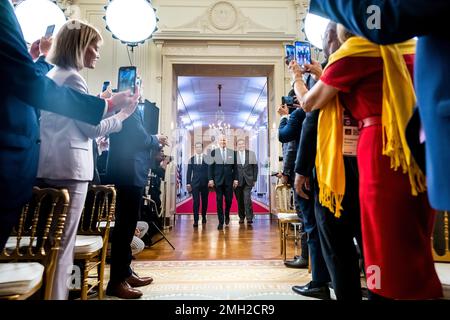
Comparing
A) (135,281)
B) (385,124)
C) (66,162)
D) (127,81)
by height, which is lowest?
(135,281)

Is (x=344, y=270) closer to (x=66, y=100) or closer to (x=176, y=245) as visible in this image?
(x=66, y=100)

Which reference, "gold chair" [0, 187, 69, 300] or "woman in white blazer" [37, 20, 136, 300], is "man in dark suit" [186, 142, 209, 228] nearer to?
"woman in white blazer" [37, 20, 136, 300]

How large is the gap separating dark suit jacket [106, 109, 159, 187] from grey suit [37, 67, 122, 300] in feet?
1.98

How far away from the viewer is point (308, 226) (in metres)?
2.02

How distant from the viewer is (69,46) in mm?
1338

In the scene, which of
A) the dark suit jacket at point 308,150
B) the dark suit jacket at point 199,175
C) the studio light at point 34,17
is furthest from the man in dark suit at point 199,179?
the dark suit jacket at point 308,150

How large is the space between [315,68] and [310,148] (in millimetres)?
394

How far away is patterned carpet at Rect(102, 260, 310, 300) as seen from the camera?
195cm

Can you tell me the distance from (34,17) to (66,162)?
8.08 ft

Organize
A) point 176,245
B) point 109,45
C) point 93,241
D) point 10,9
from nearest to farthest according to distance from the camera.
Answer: point 10,9 → point 93,241 → point 176,245 → point 109,45

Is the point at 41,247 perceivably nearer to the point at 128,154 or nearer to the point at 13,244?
the point at 13,244

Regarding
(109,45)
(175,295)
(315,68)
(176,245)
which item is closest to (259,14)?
(109,45)

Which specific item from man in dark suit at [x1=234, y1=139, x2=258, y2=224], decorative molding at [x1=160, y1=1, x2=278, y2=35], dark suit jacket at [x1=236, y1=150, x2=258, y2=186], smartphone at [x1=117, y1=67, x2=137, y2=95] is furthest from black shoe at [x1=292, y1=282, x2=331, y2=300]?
decorative molding at [x1=160, y1=1, x2=278, y2=35]

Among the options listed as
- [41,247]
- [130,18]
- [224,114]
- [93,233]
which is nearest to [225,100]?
[224,114]
